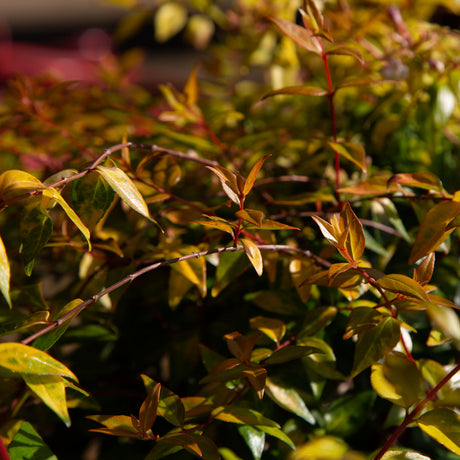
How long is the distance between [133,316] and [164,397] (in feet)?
0.85

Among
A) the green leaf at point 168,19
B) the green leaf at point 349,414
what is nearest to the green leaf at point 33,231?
the green leaf at point 349,414

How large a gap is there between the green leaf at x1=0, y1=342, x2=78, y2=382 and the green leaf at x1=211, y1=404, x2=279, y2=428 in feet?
0.45

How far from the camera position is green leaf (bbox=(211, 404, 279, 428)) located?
397mm

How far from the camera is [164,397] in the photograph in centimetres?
42

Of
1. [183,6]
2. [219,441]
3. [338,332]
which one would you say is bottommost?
[219,441]

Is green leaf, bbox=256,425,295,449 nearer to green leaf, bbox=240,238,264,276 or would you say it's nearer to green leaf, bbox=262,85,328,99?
green leaf, bbox=240,238,264,276

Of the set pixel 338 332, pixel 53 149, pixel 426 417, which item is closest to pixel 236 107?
pixel 53 149

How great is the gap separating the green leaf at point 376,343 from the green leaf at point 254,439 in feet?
0.36

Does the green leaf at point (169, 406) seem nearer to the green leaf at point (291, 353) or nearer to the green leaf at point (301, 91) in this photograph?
the green leaf at point (291, 353)

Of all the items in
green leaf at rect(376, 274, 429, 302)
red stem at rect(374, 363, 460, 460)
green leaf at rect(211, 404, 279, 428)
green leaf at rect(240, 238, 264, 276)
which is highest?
green leaf at rect(376, 274, 429, 302)

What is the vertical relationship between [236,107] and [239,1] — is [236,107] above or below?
below

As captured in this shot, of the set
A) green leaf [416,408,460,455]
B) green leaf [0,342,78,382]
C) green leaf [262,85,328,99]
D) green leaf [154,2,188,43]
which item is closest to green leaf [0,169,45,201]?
green leaf [0,342,78,382]

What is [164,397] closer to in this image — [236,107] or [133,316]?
[133,316]

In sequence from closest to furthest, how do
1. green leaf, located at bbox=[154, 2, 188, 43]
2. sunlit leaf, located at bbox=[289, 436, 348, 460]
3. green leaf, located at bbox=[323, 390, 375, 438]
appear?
sunlit leaf, located at bbox=[289, 436, 348, 460]
green leaf, located at bbox=[323, 390, 375, 438]
green leaf, located at bbox=[154, 2, 188, 43]
